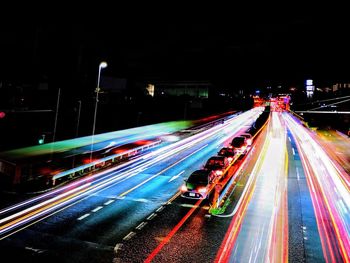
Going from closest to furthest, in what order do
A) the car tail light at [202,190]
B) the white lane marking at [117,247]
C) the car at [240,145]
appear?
the white lane marking at [117,247]
the car tail light at [202,190]
the car at [240,145]

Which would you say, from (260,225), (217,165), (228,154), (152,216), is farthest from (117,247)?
(228,154)

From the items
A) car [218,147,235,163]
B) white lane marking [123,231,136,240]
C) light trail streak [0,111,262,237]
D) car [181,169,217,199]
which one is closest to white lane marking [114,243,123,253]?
white lane marking [123,231,136,240]

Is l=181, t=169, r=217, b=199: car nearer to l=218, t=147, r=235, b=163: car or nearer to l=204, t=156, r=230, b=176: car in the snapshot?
l=204, t=156, r=230, b=176: car

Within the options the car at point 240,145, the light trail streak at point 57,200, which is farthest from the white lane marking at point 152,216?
the car at point 240,145

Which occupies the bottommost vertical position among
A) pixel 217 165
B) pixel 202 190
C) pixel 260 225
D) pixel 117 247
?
pixel 117 247

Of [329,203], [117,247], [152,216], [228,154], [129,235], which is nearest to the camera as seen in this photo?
[117,247]

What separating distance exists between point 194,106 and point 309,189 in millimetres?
71471

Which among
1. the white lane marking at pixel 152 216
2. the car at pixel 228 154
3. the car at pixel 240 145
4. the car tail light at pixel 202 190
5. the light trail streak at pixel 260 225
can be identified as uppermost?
the car at pixel 240 145

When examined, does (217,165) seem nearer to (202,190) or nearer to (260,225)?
(202,190)

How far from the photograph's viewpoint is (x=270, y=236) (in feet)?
41.9

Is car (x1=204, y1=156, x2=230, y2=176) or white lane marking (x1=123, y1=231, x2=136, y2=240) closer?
white lane marking (x1=123, y1=231, x2=136, y2=240)

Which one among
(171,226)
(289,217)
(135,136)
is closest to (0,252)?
(171,226)

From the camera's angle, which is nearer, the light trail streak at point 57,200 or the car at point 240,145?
the light trail streak at point 57,200

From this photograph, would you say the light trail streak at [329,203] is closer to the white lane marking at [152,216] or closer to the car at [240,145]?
the car at [240,145]
